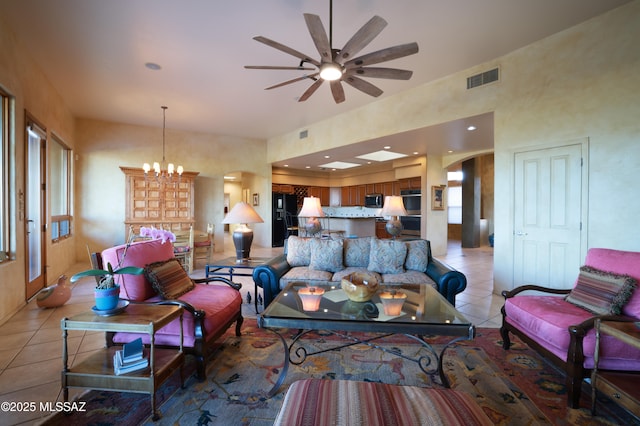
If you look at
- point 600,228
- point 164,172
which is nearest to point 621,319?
point 600,228

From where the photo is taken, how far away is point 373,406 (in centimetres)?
114

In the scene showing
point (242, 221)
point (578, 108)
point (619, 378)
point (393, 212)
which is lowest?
point (619, 378)

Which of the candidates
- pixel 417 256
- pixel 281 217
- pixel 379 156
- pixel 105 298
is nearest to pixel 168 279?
pixel 105 298

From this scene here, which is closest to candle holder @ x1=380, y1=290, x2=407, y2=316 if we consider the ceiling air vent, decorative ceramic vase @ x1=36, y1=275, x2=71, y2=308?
the ceiling air vent

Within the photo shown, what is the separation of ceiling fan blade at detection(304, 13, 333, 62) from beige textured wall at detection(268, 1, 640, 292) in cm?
281

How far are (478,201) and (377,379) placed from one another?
9034mm

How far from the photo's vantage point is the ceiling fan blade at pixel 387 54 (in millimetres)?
2311

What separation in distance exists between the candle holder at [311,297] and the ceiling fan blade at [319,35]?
1958mm

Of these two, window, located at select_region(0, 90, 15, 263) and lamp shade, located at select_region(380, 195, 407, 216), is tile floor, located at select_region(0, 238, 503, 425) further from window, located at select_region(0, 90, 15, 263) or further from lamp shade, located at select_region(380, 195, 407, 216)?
lamp shade, located at select_region(380, 195, 407, 216)

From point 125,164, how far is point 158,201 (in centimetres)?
127

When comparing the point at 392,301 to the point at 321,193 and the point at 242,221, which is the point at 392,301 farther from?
the point at 321,193

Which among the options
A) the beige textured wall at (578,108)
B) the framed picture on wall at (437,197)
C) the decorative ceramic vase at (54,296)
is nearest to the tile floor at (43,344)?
the decorative ceramic vase at (54,296)

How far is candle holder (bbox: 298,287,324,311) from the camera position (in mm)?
2109

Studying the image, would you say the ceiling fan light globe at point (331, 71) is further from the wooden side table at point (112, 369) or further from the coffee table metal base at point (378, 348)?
the wooden side table at point (112, 369)
